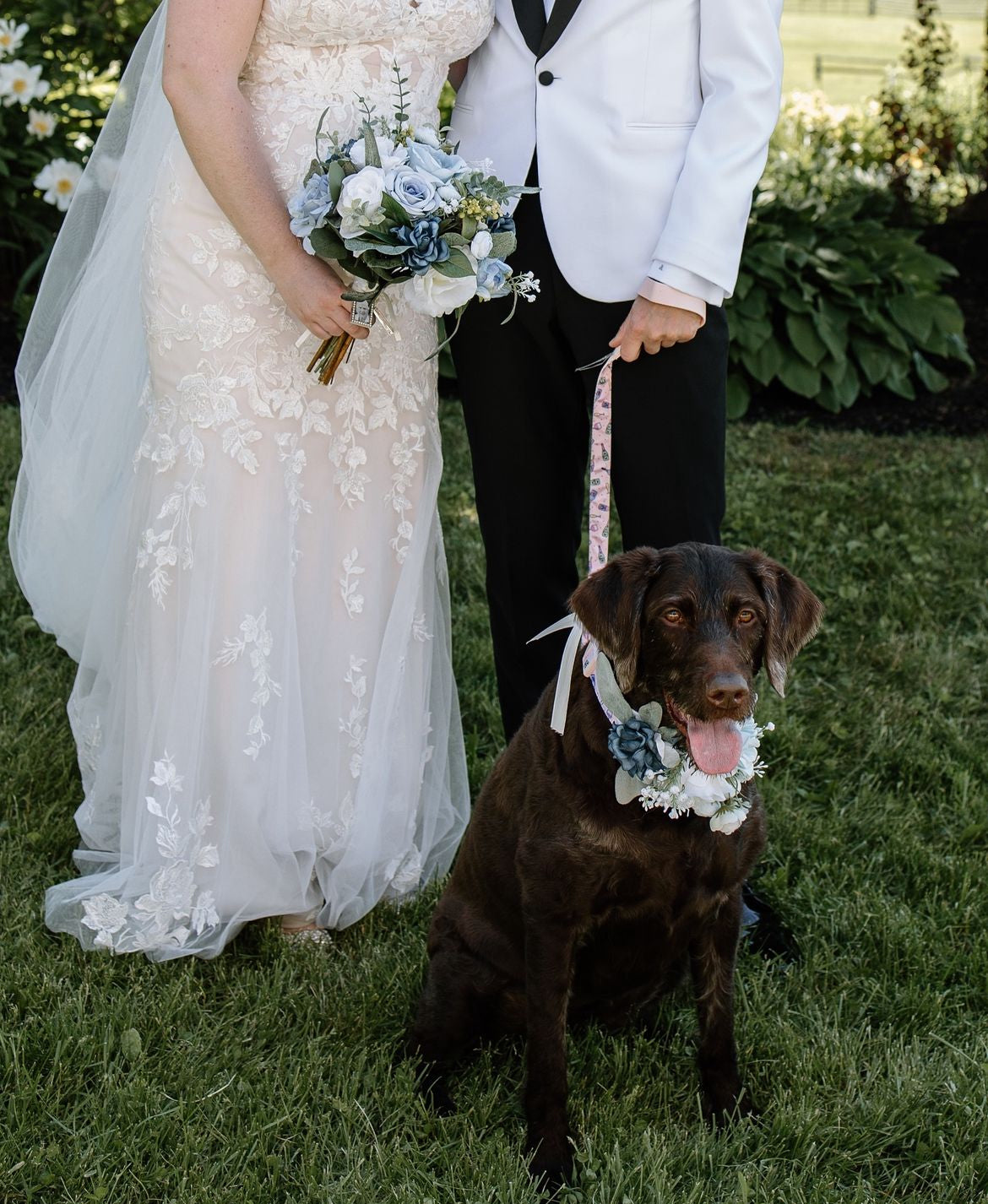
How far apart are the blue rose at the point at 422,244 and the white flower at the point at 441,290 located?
0.08 ft

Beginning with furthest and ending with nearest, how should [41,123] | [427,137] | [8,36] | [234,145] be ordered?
[41,123]
[8,36]
[234,145]
[427,137]

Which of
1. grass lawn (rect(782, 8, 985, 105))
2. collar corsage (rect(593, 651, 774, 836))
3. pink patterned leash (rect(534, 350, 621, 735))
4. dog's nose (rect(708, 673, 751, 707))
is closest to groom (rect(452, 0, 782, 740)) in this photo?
pink patterned leash (rect(534, 350, 621, 735))

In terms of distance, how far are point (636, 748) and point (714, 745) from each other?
0.15m

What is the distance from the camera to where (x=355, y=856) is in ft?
11.6

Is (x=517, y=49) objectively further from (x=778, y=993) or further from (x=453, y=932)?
(x=778, y=993)

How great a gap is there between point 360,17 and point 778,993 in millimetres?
2456

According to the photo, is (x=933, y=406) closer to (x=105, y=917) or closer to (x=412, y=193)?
(x=412, y=193)

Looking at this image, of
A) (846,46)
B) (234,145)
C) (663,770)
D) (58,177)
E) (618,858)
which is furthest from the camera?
(846,46)

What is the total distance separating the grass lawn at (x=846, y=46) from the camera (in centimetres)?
2064

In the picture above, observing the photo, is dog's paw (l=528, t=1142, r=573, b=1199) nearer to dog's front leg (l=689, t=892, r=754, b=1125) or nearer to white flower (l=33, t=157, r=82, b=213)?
dog's front leg (l=689, t=892, r=754, b=1125)

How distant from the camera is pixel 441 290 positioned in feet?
9.06

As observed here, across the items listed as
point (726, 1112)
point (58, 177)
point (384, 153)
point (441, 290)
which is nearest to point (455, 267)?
point (441, 290)

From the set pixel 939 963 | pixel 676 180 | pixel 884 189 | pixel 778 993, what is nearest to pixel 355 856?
pixel 778 993

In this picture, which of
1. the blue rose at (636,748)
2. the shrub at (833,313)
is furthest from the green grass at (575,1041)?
the shrub at (833,313)
